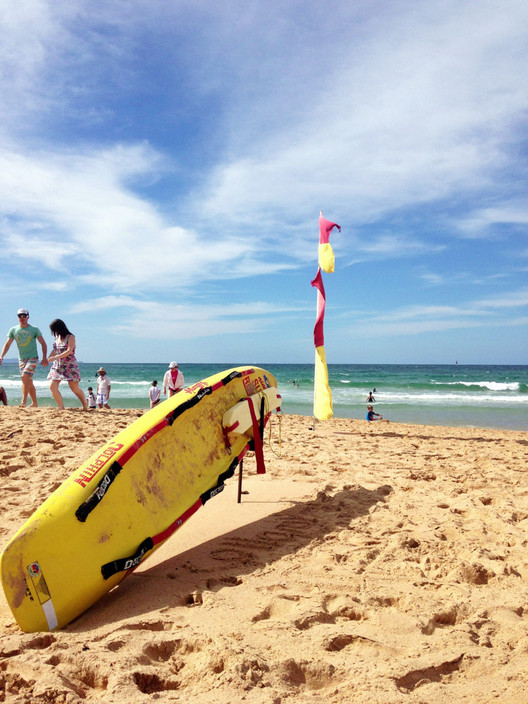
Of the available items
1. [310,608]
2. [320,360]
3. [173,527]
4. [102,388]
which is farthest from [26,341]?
[310,608]

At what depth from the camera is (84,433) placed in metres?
6.41

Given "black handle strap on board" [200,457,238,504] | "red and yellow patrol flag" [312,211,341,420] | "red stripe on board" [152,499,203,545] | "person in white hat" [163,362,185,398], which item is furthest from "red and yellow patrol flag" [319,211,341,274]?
"red stripe on board" [152,499,203,545]

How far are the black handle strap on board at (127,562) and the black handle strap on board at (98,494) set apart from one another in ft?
0.92

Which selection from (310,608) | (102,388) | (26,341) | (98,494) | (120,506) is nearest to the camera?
(310,608)

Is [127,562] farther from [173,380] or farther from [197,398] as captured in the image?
[173,380]

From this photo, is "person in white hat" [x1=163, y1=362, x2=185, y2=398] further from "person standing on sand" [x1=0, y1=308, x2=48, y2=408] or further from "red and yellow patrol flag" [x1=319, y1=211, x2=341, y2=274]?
"red and yellow patrol flag" [x1=319, y1=211, x2=341, y2=274]

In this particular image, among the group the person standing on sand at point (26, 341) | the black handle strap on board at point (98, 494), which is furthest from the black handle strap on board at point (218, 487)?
the person standing on sand at point (26, 341)

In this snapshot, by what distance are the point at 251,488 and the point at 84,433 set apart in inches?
122

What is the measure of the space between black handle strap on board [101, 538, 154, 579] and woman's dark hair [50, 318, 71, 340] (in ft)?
18.8

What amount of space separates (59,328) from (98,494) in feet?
18.7

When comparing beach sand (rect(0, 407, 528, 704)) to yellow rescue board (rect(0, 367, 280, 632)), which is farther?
yellow rescue board (rect(0, 367, 280, 632))

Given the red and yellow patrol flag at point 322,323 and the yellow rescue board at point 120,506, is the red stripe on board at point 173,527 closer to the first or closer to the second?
the yellow rescue board at point 120,506

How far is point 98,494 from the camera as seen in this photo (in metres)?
2.44

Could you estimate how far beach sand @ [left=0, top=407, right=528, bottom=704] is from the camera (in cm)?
170
